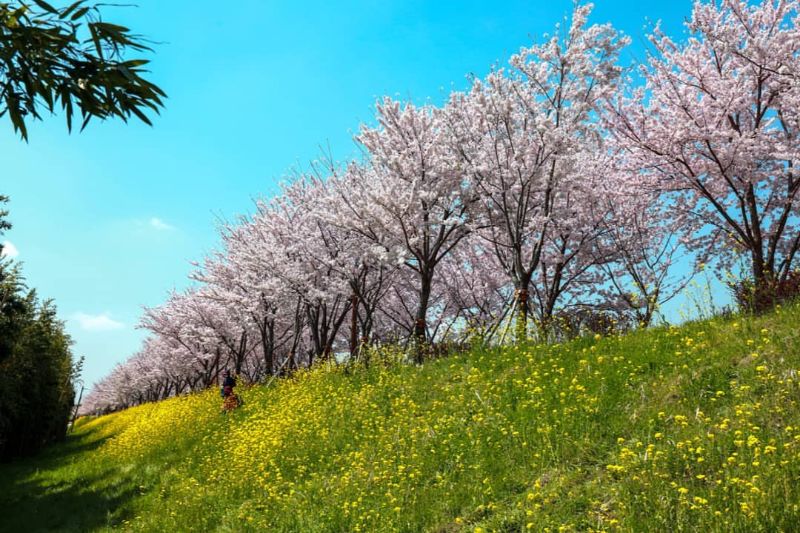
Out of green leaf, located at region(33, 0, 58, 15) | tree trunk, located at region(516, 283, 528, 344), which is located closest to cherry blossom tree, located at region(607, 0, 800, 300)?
tree trunk, located at region(516, 283, 528, 344)

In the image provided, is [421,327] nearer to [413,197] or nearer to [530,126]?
[413,197]

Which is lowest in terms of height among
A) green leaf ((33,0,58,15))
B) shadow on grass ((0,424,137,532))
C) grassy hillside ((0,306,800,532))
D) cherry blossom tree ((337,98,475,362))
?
shadow on grass ((0,424,137,532))

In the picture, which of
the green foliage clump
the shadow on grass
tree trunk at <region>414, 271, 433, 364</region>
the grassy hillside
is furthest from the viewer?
the green foliage clump

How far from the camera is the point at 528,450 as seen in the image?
717 cm

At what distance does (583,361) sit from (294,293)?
16.2 meters

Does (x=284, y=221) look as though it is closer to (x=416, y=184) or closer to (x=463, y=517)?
(x=416, y=184)

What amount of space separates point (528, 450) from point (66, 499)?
15073mm

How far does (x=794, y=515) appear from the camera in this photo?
14.4 ft

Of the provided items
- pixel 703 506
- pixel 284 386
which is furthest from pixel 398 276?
pixel 703 506

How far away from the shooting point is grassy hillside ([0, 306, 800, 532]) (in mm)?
5316

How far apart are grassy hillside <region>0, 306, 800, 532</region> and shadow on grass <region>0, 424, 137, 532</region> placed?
11cm

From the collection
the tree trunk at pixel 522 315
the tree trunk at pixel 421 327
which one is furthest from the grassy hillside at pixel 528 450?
the tree trunk at pixel 421 327

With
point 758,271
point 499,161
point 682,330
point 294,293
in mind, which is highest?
point 499,161

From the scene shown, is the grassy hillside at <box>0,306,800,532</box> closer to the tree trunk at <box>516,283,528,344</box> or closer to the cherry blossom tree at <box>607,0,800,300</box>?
the tree trunk at <box>516,283,528,344</box>
